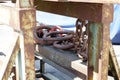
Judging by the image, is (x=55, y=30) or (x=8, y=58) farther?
(x=55, y=30)

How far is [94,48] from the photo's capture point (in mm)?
1862

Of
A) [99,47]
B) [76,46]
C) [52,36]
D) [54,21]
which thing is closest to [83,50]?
[76,46]

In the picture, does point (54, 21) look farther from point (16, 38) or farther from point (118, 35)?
point (16, 38)

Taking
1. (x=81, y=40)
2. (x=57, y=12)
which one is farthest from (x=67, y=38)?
(x=57, y=12)

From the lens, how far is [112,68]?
6.93 feet

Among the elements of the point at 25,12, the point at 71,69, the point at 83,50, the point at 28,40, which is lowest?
the point at 71,69

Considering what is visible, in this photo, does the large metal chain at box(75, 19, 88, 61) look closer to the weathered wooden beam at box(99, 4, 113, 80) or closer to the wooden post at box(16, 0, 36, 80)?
the weathered wooden beam at box(99, 4, 113, 80)

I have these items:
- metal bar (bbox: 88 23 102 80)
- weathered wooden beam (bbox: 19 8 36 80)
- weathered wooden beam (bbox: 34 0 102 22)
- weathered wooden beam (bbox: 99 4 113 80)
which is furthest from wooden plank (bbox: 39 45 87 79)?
weathered wooden beam (bbox: 19 8 36 80)

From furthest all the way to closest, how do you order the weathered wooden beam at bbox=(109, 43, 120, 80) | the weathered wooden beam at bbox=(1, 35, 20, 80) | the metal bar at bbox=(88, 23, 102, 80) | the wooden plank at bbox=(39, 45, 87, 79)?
the wooden plank at bbox=(39, 45, 87, 79)
the weathered wooden beam at bbox=(109, 43, 120, 80)
the metal bar at bbox=(88, 23, 102, 80)
the weathered wooden beam at bbox=(1, 35, 20, 80)

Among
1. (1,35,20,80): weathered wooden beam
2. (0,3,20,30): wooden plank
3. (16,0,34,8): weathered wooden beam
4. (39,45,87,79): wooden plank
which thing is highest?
(16,0,34,8): weathered wooden beam

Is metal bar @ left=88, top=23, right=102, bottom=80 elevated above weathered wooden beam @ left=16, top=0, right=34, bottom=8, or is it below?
below

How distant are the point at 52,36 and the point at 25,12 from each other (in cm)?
159

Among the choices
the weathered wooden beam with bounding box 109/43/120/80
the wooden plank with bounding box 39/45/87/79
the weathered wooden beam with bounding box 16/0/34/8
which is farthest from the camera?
the wooden plank with bounding box 39/45/87/79

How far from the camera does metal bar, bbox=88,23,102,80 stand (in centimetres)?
180
